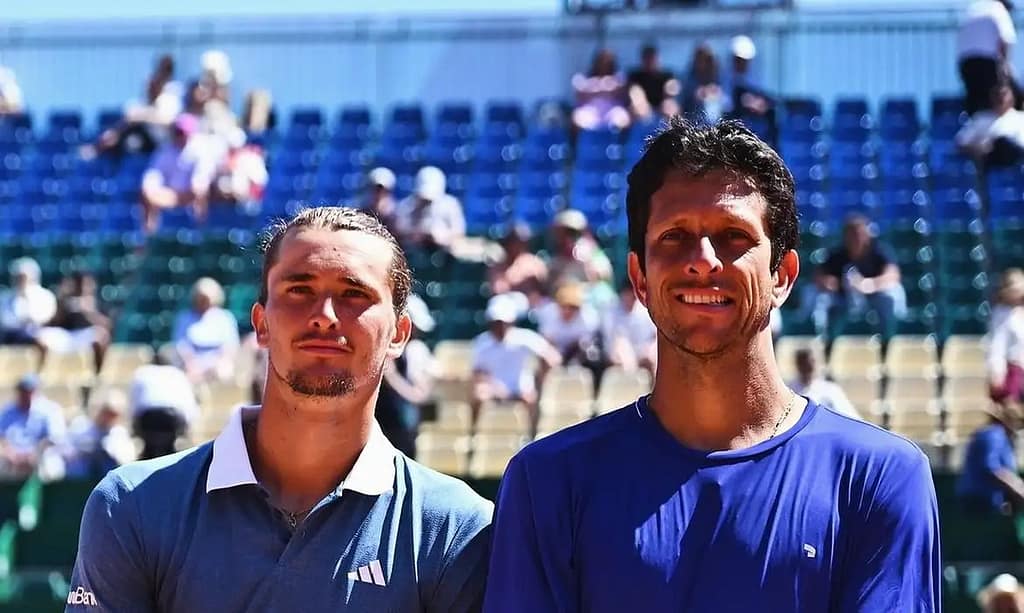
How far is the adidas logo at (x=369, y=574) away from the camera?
361 centimetres

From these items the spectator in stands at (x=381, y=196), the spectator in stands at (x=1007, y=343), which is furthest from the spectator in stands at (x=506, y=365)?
the spectator in stands at (x=1007, y=343)

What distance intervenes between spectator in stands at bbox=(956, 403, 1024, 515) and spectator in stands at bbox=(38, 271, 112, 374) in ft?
23.6

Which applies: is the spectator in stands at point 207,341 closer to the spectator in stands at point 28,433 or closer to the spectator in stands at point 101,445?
the spectator in stands at point 101,445

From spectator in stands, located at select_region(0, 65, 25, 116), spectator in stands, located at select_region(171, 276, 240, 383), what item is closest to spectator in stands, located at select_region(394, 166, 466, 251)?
spectator in stands, located at select_region(171, 276, 240, 383)

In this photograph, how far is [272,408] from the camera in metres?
3.78

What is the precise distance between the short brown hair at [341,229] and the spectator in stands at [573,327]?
28.0 feet

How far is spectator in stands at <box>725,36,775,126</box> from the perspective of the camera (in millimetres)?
15672

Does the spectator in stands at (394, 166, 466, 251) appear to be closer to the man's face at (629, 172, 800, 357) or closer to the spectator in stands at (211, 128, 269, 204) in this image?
the spectator in stands at (211, 128, 269, 204)

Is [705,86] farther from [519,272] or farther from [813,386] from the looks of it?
[813,386]

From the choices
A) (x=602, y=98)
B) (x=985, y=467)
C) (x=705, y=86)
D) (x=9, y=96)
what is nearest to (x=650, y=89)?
(x=602, y=98)

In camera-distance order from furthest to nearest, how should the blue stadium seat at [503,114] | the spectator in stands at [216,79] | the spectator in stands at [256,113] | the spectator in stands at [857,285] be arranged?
the spectator in stands at [256,113] < the blue stadium seat at [503,114] < the spectator in stands at [216,79] < the spectator in stands at [857,285]

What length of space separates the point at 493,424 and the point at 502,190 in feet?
15.8

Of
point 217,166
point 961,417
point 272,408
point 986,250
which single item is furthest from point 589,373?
point 272,408

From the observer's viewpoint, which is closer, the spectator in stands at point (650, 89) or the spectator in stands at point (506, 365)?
the spectator in stands at point (506, 365)
